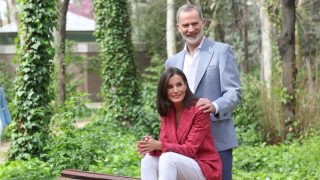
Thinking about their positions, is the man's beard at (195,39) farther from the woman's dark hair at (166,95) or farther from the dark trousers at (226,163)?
the dark trousers at (226,163)

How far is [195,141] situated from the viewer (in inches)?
148

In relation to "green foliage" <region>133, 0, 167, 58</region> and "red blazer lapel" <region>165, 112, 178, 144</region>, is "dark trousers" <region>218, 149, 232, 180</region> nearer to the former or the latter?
"red blazer lapel" <region>165, 112, 178, 144</region>

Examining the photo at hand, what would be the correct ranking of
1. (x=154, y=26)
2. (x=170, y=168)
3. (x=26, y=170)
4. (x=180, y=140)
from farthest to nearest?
(x=154, y=26) < (x=26, y=170) < (x=180, y=140) < (x=170, y=168)

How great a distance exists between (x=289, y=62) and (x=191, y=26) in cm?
779

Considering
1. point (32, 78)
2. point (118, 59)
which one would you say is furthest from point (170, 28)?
point (32, 78)

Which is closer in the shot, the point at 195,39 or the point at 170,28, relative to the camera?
the point at 195,39

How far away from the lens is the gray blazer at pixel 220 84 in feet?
12.4

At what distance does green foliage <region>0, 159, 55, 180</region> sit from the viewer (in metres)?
7.21

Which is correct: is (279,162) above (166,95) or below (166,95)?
below

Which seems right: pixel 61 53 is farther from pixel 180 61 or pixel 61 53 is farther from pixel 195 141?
pixel 195 141

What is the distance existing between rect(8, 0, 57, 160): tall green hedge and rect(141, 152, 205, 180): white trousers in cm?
542

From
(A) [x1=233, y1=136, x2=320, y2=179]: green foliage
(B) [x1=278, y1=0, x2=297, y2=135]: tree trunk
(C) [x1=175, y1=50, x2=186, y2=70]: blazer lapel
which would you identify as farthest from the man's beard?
(B) [x1=278, y1=0, x2=297, y2=135]: tree trunk

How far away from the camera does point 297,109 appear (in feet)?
36.8

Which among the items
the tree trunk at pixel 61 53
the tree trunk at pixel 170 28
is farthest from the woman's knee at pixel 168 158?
the tree trunk at pixel 170 28
